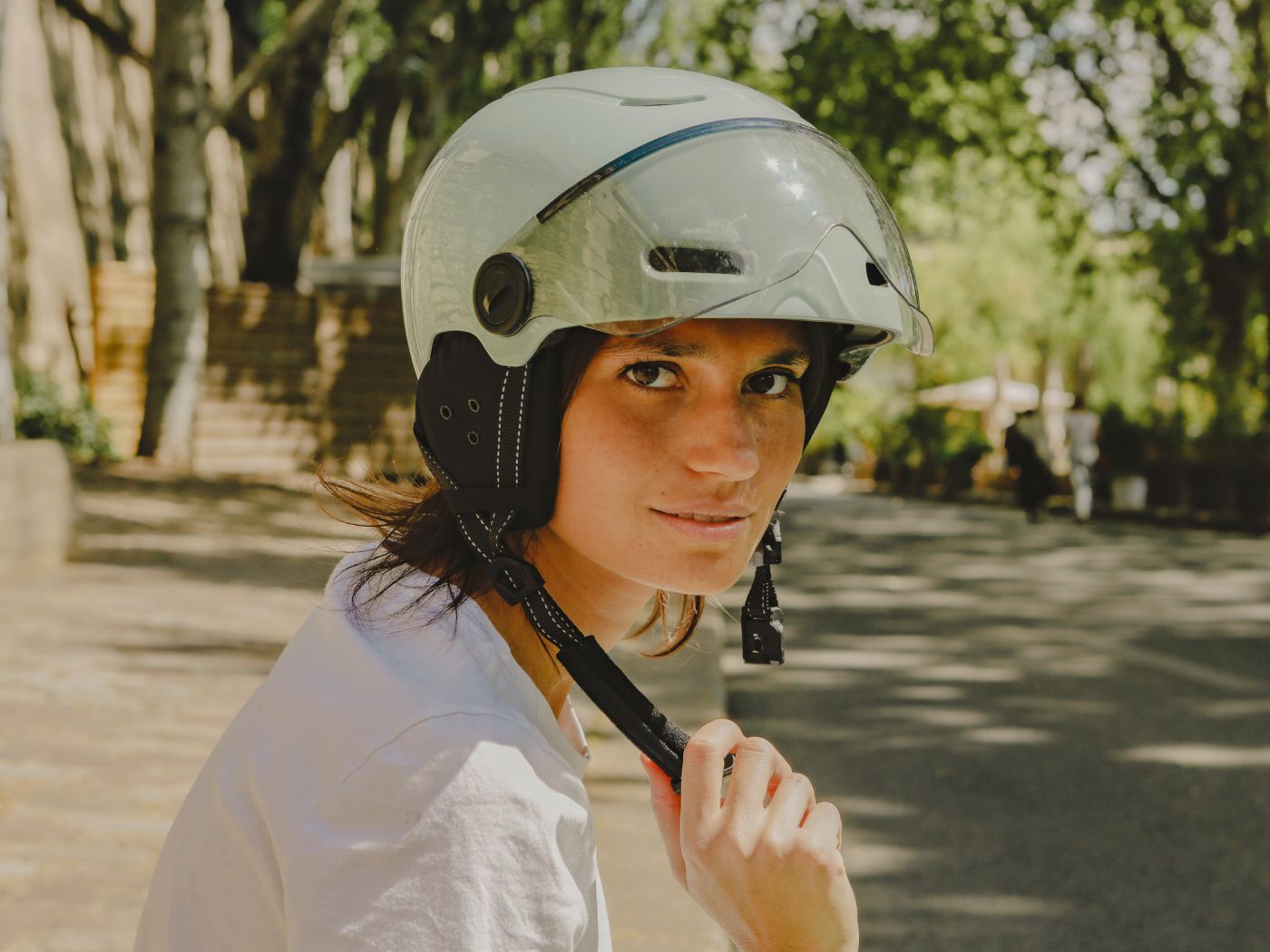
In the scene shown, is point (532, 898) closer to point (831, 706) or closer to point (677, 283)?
point (677, 283)

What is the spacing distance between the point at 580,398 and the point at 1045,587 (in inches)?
420

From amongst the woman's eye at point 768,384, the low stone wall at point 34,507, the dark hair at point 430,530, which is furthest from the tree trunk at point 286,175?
the woman's eye at point 768,384

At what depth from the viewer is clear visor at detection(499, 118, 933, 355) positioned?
1.56 metres

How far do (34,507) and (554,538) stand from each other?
730cm

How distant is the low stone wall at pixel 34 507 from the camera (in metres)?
7.88

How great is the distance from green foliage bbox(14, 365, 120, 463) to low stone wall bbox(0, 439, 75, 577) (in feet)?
20.6

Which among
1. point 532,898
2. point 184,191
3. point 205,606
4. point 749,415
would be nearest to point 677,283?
point 749,415

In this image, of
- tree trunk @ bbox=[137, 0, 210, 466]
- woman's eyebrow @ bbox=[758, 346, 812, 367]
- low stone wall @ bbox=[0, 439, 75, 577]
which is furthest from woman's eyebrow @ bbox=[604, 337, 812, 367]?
tree trunk @ bbox=[137, 0, 210, 466]

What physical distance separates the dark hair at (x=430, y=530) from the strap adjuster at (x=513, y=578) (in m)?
0.04

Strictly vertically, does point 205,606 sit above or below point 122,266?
below

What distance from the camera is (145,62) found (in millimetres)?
21094

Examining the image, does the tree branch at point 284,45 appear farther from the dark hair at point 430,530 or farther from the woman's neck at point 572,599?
the woman's neck at point 572,599

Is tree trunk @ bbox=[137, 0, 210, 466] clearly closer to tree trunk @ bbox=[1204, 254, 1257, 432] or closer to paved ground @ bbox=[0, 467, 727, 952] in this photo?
paved ground @ bbox=[0, 467, 727, 952]

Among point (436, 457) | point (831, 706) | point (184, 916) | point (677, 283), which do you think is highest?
point (677, 283)
